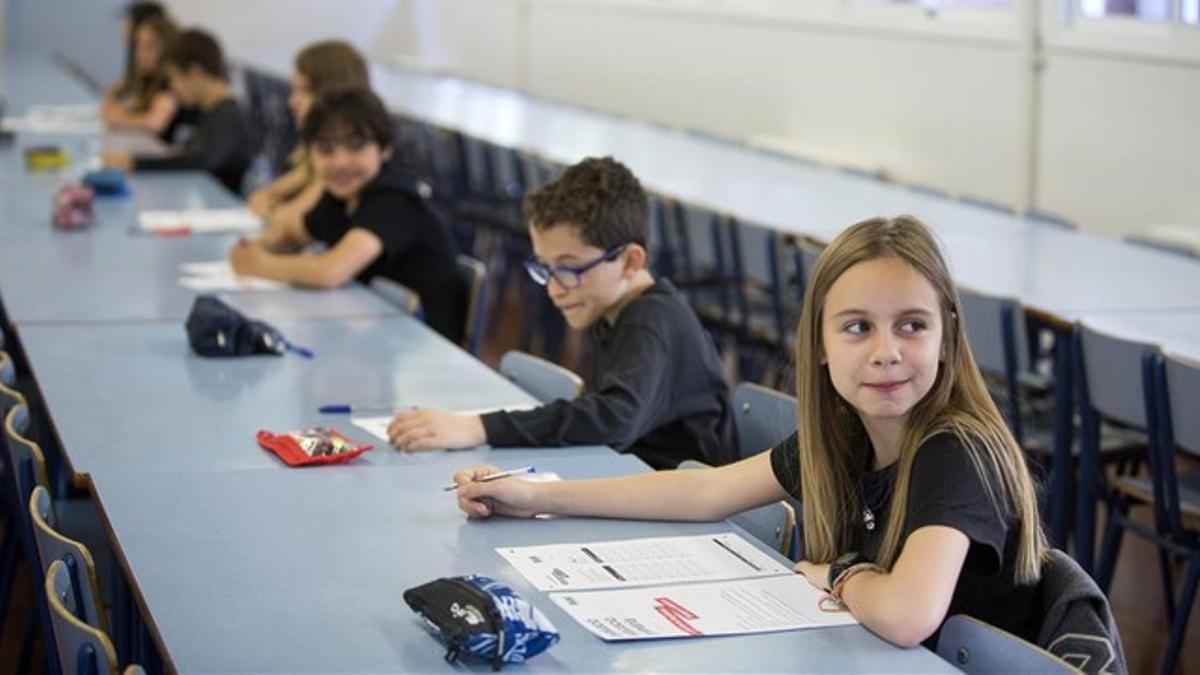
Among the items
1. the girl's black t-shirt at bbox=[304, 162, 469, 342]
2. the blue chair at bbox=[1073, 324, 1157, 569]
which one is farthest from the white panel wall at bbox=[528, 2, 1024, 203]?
the blue chair at bbox=[1073, 324, 1157, 569]

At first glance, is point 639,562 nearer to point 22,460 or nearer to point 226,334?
point 22,460

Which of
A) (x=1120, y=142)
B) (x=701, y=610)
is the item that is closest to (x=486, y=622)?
(x=701, y=610)

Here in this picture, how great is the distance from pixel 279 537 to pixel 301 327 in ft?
5.68

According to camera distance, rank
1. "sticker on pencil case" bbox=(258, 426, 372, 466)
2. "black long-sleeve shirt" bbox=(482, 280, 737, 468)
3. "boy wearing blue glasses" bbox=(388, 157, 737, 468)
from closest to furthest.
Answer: "sticker on pencil case" bbox=(258, 426, 372, 466) < "black long-sleeve shirt" bbox=(482, 280, 737, 468) < "boy wearing blue glasses" bbox=(388, 157, 737, 468)

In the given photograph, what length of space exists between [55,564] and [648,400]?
1.35 m

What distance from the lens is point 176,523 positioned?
9.14 feet

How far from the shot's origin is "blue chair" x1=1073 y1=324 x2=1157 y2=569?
402cm

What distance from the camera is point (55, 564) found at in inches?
95.2

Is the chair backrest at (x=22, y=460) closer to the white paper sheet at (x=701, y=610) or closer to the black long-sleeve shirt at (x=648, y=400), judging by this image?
the black long-sleeve shirt at (x=648, y=400)

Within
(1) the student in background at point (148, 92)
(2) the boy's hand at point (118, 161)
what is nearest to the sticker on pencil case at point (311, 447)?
(2) the boy's hand at point (118, 161)

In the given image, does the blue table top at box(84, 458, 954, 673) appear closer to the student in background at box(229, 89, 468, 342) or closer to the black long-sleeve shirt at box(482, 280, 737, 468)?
the black long-sleeve shirt at box(482, 280, 737, 468)

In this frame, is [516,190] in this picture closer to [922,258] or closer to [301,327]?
[301,327]

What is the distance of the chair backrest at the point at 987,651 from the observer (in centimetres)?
218

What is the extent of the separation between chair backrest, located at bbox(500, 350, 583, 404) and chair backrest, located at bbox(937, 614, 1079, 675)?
4.50 ft
